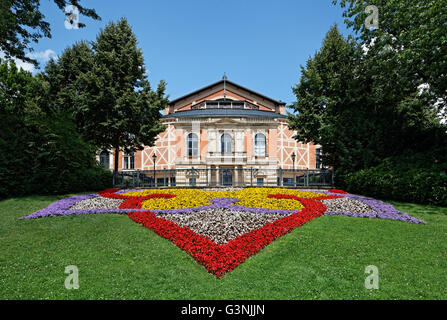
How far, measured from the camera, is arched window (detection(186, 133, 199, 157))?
2711cm

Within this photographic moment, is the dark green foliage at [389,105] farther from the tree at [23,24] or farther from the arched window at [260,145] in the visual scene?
the tree at [23,24]

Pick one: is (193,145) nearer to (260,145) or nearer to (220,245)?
(260,145)

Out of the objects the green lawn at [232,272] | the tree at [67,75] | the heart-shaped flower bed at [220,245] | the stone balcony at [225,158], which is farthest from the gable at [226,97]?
the green lawn at [232,272]

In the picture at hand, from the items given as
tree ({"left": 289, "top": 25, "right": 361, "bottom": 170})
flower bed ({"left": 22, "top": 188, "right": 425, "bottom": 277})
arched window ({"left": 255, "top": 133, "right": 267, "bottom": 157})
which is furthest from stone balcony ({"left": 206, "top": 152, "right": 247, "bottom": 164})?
flower bed ({"left": 22, "top": 188, "right": 425, "bottom": 277})

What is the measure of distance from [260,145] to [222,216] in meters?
21.0

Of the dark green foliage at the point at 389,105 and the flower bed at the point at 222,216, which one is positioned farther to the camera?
the dark green foliage at the point at 389,105

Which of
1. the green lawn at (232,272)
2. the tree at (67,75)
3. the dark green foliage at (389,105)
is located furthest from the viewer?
the tree at (67,75)

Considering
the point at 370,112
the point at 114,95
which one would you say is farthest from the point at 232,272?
the point at 114,95

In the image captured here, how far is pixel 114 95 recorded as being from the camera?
16953 mm

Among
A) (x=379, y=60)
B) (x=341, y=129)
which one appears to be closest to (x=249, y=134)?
(x=341, y=129)

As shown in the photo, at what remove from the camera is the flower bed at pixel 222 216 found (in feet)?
15.5

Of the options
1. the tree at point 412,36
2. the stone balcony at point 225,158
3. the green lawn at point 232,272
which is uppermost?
the tree at point 412,36

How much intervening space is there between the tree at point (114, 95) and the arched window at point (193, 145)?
800cm
